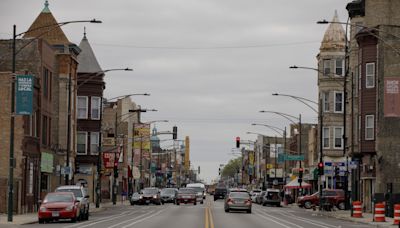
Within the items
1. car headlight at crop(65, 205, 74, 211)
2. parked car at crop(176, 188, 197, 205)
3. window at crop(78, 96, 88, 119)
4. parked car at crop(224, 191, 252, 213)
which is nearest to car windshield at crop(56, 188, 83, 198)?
car headlight at crop(65, 205, 74, 211)

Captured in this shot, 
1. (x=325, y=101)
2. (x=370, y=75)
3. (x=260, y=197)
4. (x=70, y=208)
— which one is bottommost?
(x=260, y=197)

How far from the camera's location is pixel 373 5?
222 feet

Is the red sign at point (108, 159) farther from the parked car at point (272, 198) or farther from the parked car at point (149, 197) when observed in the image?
the parked car at point (272, 198)

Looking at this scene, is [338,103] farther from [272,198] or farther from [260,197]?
[260,197]

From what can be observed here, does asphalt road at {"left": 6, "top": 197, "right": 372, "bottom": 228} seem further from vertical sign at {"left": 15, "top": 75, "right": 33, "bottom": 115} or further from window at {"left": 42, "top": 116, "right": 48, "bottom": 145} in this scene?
window at {"left": 42, "top": 116, "right": 48, "bottom": 145}

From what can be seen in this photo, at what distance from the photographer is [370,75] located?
67438 millimetres

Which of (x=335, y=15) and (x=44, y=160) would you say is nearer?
(x=44, y=160)

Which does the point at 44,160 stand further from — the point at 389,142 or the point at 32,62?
the point at 389,142

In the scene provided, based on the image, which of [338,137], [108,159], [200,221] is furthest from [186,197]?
[200,221]

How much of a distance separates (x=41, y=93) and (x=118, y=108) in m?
68.9

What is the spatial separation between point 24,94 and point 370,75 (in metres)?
32.1

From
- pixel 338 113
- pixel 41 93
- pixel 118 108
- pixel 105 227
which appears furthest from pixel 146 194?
pixel 105 227

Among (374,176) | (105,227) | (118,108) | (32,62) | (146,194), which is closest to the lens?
(105,227)

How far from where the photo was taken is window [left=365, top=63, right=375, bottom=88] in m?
67.2
